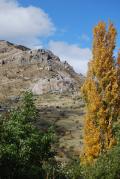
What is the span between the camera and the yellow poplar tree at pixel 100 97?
38.5 m

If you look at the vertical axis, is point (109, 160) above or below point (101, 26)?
below

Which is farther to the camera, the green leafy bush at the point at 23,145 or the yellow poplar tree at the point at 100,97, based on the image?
the yellow poplar tree at the point at 100,97

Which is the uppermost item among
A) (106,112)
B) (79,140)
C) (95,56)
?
(95,56)

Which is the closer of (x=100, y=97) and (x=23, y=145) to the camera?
(x=23, y=145)

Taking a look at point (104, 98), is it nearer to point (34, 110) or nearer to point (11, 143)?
point (34, 110)

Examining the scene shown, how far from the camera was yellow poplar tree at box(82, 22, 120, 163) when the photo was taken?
38531mm

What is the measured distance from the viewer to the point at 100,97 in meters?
39.5

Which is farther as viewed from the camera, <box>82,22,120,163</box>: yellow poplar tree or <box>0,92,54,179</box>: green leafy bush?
<box>82,22,120,163</box>: yellow poplar tree

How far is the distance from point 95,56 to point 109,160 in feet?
37.8

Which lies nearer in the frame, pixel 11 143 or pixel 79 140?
pixel 11 143

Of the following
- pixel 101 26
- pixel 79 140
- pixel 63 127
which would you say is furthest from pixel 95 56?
pixel 63 127

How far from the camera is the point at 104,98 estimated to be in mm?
39438

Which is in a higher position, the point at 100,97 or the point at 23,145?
the point at 100,97

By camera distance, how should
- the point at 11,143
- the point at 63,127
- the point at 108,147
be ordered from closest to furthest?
1. the point at 11,143
2. the point at 108,147
3. the point at 63,127
